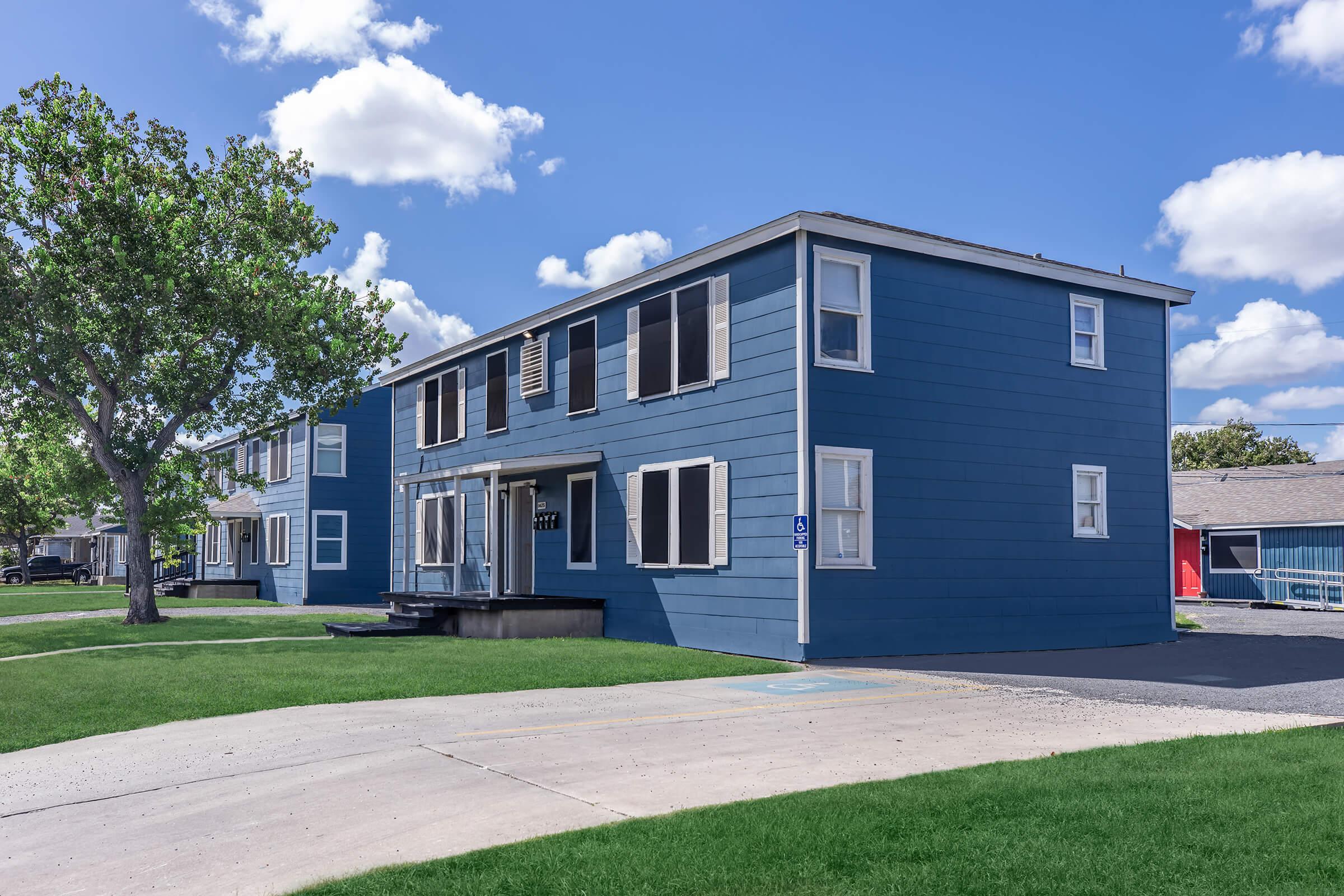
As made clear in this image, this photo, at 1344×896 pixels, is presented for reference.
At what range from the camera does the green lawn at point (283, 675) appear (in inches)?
442

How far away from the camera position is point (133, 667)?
1484 centimetres

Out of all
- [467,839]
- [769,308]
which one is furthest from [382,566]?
[467,839]

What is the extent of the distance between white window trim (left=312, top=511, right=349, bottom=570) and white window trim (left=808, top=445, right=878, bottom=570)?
22046mm

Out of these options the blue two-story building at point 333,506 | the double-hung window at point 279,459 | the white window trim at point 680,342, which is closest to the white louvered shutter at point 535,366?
the white window trim at point 680,342

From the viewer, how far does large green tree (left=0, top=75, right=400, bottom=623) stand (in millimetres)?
21375

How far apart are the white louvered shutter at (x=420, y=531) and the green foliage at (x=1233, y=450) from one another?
47.8 meters

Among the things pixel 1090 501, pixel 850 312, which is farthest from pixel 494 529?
pixel 1090 501

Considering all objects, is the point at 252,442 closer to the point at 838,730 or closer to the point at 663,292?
the point at 663,292

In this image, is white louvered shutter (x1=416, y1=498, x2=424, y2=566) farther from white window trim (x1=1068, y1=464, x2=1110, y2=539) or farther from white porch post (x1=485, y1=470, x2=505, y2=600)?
white window trim (x1=1068, y1=464, x2=1110, y2=539)

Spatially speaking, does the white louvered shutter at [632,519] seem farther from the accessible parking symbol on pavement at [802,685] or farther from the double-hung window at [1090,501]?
the double-hung window at [1090,501]

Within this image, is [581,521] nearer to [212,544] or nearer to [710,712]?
[710,712]

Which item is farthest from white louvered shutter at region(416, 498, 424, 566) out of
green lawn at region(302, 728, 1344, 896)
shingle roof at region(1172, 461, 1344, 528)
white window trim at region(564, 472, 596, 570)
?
shingle roof at region(1172, 461, 1344, 528)

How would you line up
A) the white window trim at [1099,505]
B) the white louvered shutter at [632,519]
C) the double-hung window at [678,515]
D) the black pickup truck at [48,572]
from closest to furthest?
the double-hung window at [678,515] → the white window trim at [1099,505] → the white louvered shutter at [632,519] → the black pickup truck at [48,572]

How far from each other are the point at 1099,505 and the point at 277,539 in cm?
2628
